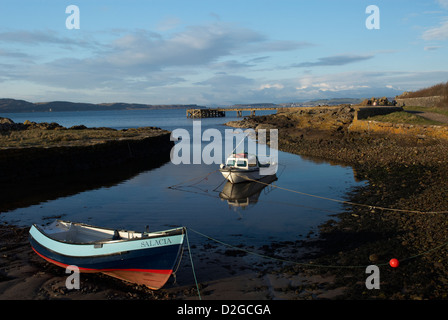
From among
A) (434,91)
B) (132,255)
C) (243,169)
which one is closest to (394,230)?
(132,255)

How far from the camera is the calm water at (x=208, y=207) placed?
16.7 meters

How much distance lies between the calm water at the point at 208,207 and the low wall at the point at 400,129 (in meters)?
11.8

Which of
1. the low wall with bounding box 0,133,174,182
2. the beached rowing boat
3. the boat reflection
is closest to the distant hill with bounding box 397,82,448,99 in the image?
the boat reflection

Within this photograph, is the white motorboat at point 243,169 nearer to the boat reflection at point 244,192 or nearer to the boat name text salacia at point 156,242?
the boat reflection at point 244,192

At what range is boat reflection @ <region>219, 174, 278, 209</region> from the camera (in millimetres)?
21469

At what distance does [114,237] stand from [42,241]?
2838 mm

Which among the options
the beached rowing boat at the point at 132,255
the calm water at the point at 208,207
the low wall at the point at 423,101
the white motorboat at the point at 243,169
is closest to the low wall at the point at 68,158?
the calm water at the point at 208,207

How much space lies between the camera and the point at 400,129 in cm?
3778

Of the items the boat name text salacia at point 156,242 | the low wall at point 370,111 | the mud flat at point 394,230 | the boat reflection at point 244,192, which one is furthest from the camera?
the low wall at point 370,111

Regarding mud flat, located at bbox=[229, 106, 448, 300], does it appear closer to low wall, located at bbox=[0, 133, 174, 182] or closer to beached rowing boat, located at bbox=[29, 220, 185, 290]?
beached rowing boat, located at bbox=[29, 220, 185, 290]

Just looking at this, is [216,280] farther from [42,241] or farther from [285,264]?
[42,241]

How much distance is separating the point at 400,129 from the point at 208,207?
2792 cm
